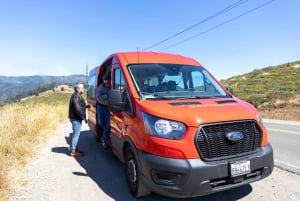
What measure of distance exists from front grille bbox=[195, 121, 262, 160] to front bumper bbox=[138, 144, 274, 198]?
9 cm

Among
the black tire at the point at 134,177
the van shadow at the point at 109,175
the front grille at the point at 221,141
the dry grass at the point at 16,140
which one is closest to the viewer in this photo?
the front grille at the point at 221,141

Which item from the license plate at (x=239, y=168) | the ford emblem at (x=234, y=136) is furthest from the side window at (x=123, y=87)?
the license plate at (x=239, y=168)

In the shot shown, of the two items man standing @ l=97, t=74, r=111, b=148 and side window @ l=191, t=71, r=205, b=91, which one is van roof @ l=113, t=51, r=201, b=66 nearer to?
side window @ l=191, t=71, r=205, b=91

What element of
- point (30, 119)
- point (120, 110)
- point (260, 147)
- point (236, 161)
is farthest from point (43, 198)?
point (30, 119)

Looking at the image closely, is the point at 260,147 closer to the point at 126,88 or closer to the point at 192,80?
the point at 192,80

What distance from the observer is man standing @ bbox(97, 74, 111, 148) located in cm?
676

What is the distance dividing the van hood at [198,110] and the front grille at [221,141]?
0.30 feet

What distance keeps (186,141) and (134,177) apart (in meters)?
1.23

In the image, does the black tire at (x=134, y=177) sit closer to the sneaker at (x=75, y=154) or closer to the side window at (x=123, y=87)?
the side window at (x=123, y=87)

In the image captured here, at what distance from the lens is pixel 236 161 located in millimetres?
3961

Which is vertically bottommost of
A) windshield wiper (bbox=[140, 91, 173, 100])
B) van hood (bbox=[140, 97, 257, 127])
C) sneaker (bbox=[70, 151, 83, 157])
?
sneaker (bbox=[70, 151, 83, 157])

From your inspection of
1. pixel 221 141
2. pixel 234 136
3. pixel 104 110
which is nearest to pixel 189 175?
pixel 221 141

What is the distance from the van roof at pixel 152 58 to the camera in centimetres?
574

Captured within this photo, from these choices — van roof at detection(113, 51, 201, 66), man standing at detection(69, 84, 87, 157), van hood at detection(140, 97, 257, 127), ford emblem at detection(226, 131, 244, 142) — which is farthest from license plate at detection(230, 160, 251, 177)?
man standing at detection(69, 84, 87, 157)
